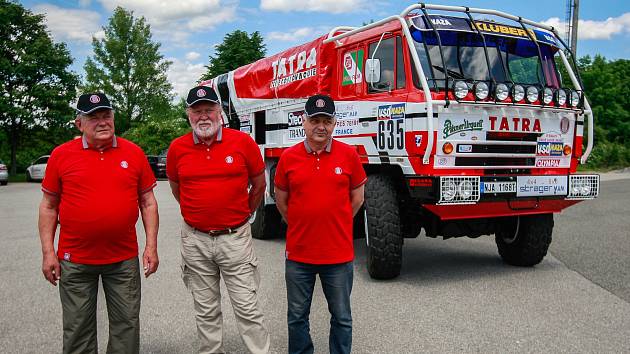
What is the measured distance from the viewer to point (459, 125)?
6.29 m

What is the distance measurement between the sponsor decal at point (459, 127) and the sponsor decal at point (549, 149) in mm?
857

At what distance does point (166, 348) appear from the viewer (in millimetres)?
4570

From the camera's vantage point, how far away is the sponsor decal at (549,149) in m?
6.77

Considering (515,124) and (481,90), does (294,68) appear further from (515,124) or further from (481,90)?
(515,124)

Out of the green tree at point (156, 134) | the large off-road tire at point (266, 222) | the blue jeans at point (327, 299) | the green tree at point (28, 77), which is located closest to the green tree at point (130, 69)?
the green tree at point (156, 134)

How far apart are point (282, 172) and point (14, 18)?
37743mm

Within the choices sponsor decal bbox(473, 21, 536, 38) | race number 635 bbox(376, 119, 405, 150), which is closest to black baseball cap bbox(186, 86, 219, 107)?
race number 635 bbox(376, 119, 405, 150)

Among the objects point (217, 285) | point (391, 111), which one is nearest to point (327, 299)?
point (217, 285)

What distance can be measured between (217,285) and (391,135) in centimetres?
311

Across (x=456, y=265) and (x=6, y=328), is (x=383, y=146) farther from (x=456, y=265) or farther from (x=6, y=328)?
(x=6, y=328)

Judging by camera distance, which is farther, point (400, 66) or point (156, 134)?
point (156, 134)

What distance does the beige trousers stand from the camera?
3959 mm

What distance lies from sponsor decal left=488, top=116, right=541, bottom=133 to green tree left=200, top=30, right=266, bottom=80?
3207 centimetres

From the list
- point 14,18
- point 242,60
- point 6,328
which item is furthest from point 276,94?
point 14,18
